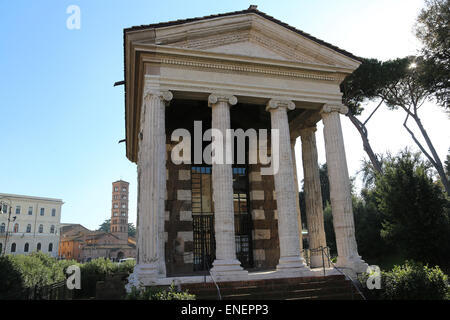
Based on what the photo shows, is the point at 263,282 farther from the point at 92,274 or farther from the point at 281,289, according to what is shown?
the point at 92,274

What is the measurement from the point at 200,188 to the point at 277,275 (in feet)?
22.9

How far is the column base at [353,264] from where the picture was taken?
1206cm

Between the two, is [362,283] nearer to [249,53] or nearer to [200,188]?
[200,188]

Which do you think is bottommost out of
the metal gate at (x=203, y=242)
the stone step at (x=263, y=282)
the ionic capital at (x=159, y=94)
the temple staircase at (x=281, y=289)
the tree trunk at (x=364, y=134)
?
the temple staircase at (x=281, y=289)

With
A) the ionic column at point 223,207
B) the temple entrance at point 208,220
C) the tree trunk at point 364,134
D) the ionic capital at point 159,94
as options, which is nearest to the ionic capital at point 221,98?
the ionic column at point 223,207

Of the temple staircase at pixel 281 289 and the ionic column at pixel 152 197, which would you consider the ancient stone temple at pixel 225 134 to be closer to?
the ionic column at pixel 152 197

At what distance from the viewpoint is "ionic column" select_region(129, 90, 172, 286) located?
10.4 m

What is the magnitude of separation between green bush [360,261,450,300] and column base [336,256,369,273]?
1.52 metres

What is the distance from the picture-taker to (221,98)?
12.9 m

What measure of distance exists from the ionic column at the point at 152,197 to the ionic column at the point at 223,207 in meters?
1.95

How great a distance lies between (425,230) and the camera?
17.6 metres
